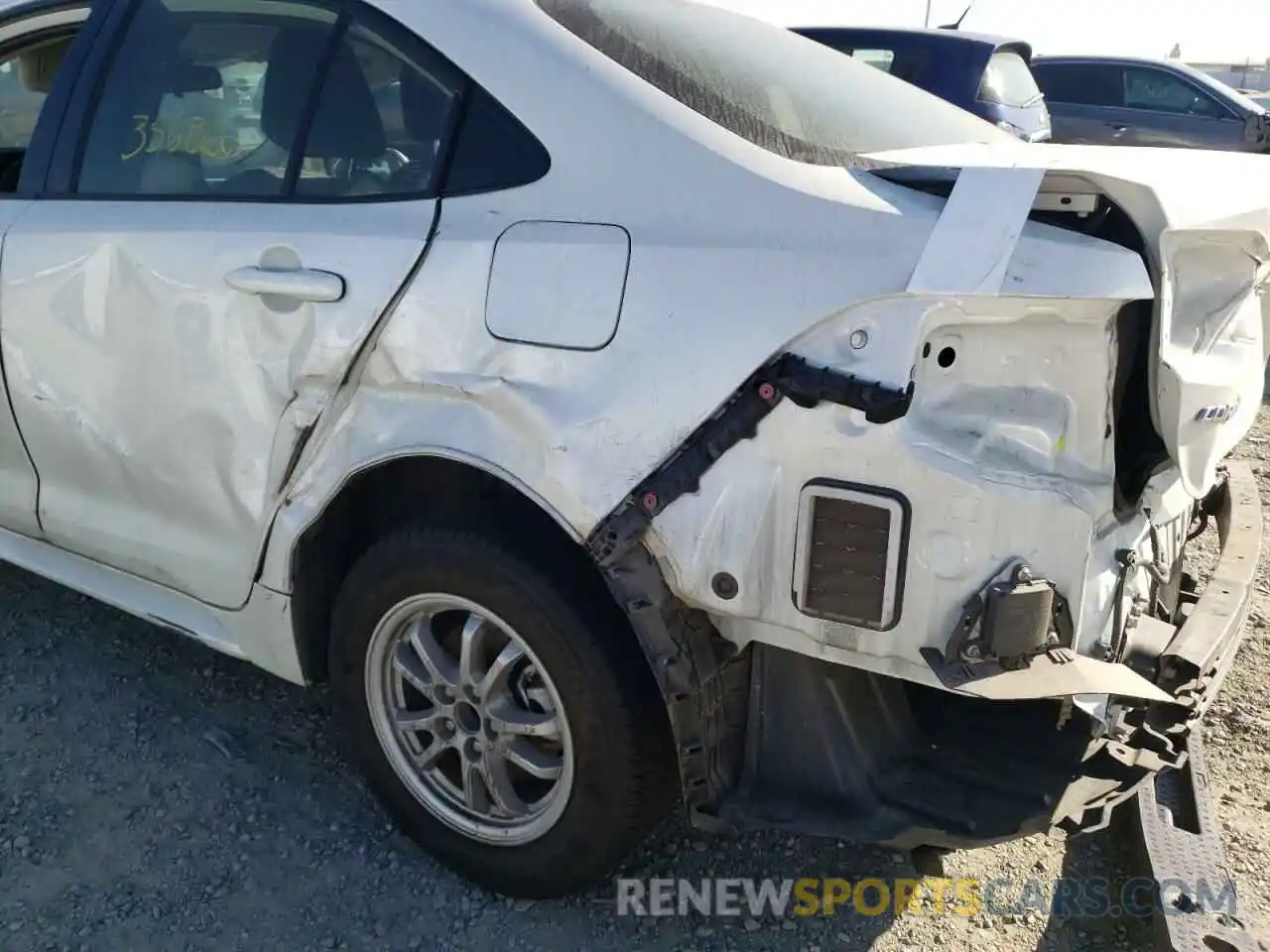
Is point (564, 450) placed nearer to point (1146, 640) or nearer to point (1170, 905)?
point (1146, 640)

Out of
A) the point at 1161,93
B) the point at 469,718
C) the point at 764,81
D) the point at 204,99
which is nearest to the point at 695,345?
the point at 764,81

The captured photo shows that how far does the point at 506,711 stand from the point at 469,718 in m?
0.13

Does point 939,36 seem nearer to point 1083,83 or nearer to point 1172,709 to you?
point 1083,83

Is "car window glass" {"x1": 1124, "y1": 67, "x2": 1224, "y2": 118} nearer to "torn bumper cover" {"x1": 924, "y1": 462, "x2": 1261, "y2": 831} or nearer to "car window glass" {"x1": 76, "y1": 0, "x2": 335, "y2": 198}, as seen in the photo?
"torn bumper cover" {"x1": 924, "y1": 462, "x2": 1261, "y2": 831}

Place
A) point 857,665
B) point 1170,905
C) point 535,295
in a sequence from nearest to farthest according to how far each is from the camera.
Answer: point 857,665 → point 535,295 → point 1170,905

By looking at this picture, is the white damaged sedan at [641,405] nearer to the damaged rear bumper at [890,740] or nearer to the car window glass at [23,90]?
the damaged rear bumper at [890,740]

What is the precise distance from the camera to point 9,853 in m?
2.53

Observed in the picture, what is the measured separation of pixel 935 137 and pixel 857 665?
125 centimetres

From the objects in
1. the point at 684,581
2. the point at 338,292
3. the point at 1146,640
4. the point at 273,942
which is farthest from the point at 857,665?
the point at 273,942

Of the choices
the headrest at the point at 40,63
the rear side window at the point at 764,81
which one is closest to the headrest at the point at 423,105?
the rear side window at the point at 764,81

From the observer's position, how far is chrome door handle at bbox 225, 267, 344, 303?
2.21 m

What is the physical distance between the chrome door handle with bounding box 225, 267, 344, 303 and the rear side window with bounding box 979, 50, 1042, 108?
634 centimetres

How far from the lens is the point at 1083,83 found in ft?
37.1

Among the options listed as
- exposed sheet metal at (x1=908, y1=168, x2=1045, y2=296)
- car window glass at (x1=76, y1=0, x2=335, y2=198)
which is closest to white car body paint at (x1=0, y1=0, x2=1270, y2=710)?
exposed sheet metal at (x1=908, y1=168, x2=1045, y2=296)
